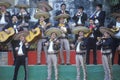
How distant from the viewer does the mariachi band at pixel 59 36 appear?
17078mm

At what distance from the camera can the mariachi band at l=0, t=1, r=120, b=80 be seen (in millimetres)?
17078

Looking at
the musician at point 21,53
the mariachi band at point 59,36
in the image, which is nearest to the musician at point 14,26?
the mariachi band at point 59,36

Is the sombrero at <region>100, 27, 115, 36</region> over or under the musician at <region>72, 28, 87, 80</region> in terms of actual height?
over

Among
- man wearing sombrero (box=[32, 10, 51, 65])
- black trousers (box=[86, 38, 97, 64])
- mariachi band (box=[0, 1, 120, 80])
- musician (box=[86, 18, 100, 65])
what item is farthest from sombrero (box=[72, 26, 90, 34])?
man wearing sombrero (box=[32, 10, 51, 65])

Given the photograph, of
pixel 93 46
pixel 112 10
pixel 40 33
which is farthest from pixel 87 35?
pixel 112 10

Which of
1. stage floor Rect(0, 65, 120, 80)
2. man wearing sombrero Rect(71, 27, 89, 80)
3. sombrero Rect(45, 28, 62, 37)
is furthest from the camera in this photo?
stage floor Rect(0, 65, 120, 80)

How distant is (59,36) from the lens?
1750 cm

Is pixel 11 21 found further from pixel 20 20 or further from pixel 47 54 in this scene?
pixel 47 54

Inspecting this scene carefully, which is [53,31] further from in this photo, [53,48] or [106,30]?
[106,30]

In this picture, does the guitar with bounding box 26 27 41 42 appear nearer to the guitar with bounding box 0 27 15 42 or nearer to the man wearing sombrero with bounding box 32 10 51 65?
the man wearing sombrero with bounding box 32 10 51 65

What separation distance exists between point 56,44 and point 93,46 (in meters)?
1.34

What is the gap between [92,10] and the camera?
20578mm

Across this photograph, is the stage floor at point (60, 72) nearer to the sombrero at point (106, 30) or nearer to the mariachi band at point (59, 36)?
the mariachi band at point (59, 36)

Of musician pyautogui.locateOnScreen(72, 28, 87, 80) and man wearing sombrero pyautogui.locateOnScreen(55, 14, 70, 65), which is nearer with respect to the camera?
musician pyautogui.locateOnScreen(72, 28, 87, 80)
